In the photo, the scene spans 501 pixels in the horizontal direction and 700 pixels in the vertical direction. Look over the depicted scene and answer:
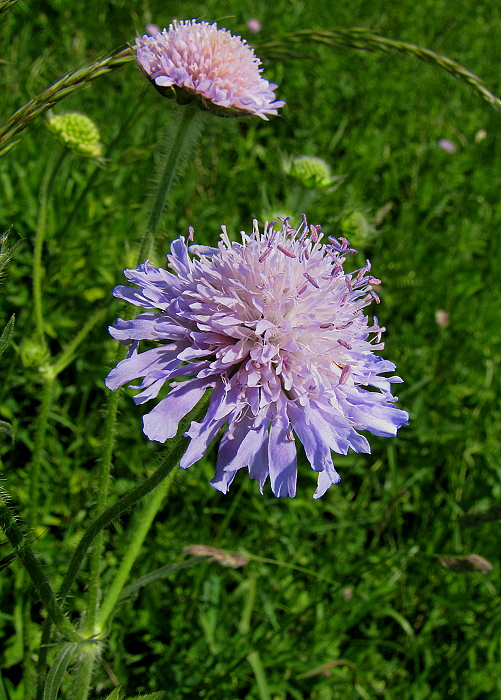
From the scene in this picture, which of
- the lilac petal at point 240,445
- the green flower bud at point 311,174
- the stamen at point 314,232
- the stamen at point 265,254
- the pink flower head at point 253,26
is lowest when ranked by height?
the lilac petal at point 240,445

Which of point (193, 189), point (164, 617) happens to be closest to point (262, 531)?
point (164, 617)

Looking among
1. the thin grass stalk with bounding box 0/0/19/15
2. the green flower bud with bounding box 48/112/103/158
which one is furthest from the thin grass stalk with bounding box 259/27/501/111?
the thin grass stalk with bounding box 0/0/19/15

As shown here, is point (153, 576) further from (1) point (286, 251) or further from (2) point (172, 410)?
(1) point (286, 251)

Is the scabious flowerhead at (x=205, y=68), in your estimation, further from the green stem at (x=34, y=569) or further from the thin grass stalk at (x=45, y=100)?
the green stem at (x=34, y=569)

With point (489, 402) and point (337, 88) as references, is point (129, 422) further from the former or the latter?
point (337, 88)

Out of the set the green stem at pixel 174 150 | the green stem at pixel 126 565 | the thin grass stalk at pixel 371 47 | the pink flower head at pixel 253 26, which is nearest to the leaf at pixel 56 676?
A: the green stem at pixel 126 565

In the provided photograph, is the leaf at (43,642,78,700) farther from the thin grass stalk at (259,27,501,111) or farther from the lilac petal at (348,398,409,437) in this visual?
the thin grass stalk at (259,27,501,111)
